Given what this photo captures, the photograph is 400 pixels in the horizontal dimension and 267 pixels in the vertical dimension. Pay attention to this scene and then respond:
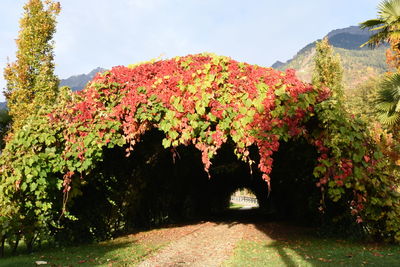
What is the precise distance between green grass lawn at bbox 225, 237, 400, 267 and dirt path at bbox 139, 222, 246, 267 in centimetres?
43

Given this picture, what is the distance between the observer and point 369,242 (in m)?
8.02

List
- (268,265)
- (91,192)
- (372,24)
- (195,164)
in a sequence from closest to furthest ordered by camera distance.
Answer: (268,265) → (91,192) → (372,24) → (195,164)

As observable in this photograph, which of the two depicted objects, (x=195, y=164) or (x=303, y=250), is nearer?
(x=303, y=250)

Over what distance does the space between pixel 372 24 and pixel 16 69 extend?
20.3 meters

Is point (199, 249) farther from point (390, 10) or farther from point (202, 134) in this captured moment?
point (390, 10)

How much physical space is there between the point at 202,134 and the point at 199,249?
349 centimetres

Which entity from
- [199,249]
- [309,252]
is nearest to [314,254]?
[309,252]

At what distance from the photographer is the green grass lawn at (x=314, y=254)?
6.23 m

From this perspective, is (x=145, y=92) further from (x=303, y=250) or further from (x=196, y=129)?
(x=303, y=250)

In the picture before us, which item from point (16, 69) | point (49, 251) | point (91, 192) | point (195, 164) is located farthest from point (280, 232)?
point (16, 69)

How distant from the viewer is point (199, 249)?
8.52 metres

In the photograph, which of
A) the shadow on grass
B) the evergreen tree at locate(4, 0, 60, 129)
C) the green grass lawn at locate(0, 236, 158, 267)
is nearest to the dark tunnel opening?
the green grass lawn at locate(0, 236, 158, 267)

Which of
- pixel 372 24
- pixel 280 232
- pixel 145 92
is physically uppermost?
pixel 372 24

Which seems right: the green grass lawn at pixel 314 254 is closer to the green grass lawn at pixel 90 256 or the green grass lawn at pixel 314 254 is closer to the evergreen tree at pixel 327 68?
the green grass lawn at pixel 90 256
